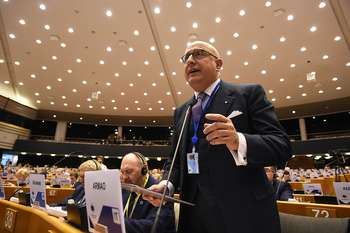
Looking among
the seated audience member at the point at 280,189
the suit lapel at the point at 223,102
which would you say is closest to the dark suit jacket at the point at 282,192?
the seated audience member at the point at 280,189

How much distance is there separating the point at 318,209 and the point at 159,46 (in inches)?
464

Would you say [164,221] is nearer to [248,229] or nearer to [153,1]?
[248,229]

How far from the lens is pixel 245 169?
1301 millimetres

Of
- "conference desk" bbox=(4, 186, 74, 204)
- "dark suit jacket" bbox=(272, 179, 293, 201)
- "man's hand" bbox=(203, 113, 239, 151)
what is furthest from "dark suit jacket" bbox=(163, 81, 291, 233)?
"conference desk" bbox=(4, 186, 74, 204)

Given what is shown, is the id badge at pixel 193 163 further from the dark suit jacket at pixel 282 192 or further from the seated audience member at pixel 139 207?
the dark suit jacket at pixel 282 192

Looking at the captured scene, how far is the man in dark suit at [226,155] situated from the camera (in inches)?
45.9

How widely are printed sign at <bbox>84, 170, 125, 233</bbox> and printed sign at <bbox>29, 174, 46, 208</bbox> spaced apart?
162 cm

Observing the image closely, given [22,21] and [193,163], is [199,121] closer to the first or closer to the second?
[193,163]

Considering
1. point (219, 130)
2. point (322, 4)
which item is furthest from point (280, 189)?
point (322, 4)

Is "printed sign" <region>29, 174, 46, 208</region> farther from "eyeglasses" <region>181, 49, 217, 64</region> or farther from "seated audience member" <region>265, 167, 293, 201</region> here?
"seated audience member" <region>265, 167, 293, 201</region>

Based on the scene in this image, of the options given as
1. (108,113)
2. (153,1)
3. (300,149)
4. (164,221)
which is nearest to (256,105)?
(164,221)

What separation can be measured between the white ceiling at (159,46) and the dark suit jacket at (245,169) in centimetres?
1040

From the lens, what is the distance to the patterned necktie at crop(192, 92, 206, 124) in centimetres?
153

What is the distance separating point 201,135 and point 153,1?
34.9 feet
